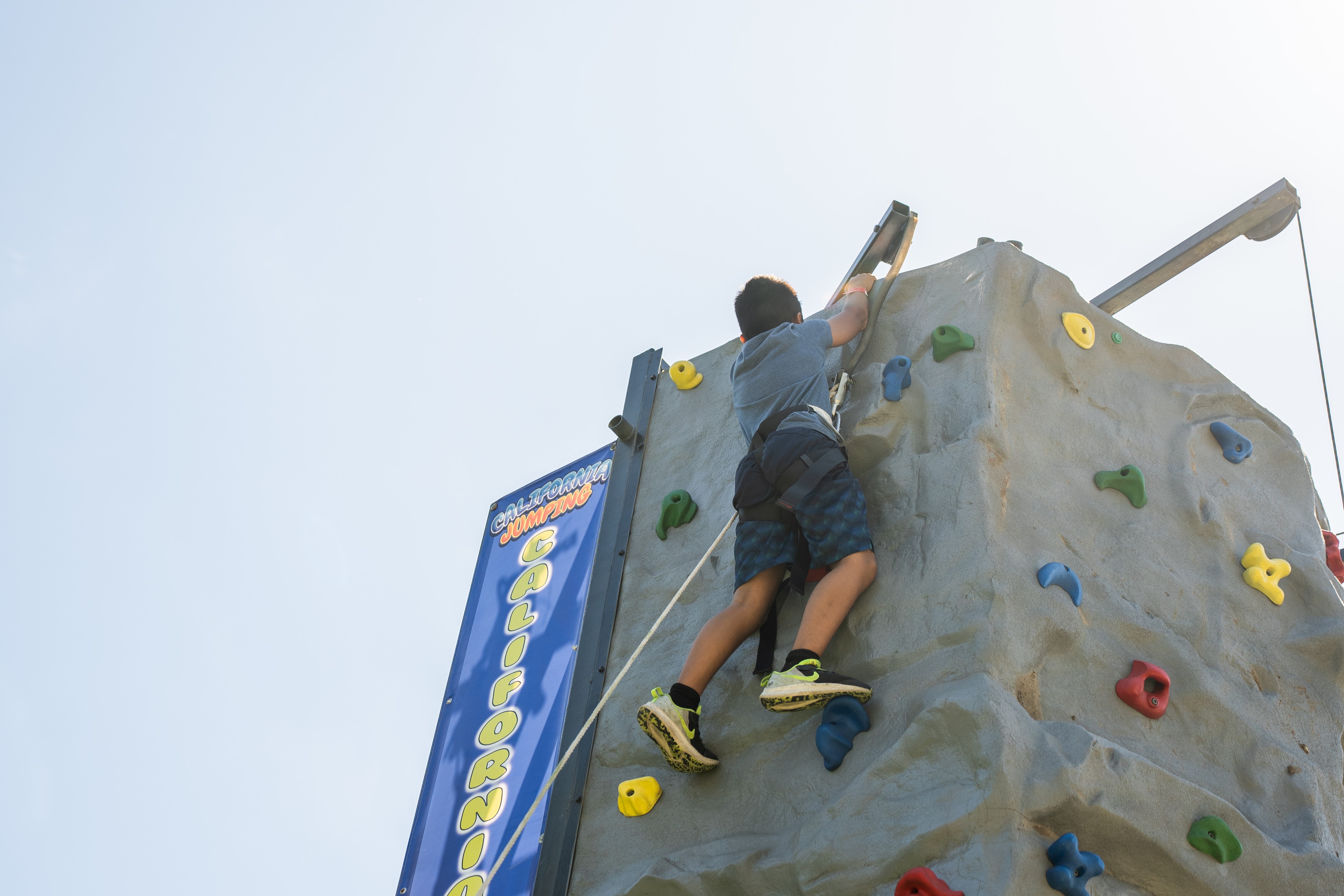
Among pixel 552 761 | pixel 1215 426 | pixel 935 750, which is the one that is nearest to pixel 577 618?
pixel 552 761

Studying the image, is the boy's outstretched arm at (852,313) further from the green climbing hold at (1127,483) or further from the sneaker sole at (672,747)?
the sneaker sole at (672,747)

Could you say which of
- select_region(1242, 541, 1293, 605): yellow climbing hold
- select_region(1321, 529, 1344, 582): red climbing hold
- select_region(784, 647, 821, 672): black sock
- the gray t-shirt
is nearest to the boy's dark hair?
the gray t-shirt

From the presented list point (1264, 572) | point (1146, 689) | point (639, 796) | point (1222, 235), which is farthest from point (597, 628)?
point (1222, 235)

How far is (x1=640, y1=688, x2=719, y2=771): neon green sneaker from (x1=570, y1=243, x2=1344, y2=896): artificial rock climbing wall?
3.6 inches

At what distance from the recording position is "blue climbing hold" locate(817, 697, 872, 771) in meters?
3.32

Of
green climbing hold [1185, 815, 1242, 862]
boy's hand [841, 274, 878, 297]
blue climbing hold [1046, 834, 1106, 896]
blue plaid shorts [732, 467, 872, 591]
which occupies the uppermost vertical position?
boy's hand [841, 274, 878, 297]

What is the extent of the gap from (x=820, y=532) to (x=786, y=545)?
0.17 m

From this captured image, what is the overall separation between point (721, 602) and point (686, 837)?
853 mm

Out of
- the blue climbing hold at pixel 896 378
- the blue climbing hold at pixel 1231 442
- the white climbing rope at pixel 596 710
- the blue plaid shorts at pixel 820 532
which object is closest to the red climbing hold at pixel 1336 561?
the blue climbing hold at pixel 1231 442

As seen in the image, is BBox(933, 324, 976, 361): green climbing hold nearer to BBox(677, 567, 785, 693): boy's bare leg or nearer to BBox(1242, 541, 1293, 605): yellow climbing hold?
BBox(677, 567, 785, 693): boy's bare leg

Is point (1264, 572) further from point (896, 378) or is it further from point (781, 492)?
point (781, 492)

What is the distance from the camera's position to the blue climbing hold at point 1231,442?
460cm

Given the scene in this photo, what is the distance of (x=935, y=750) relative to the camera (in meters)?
3.09

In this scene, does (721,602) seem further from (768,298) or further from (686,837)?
(768,298)
